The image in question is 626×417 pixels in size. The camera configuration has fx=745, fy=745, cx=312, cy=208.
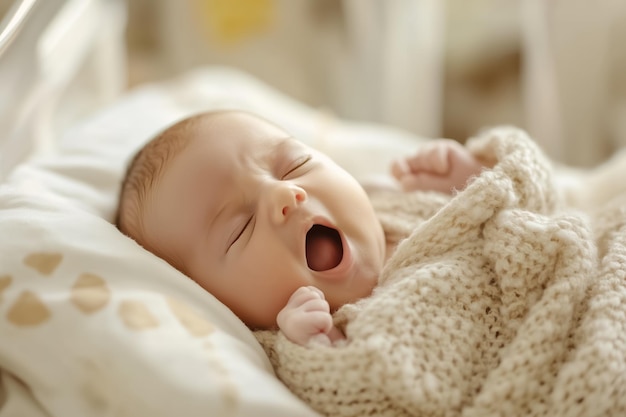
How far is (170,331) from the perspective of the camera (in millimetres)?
803

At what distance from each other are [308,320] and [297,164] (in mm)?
258

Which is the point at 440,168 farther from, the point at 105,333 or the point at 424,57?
the point at 424,57

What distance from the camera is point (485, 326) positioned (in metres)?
0.86

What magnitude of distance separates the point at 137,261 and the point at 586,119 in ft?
6.32

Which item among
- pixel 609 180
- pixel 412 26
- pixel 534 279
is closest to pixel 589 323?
pixel 534 279

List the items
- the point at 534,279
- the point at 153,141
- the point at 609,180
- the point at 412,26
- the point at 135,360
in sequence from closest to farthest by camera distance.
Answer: the point at 135,360 < the point at 534,279 < the point at 153,141 < the point at 609,180 < the point at 412,26

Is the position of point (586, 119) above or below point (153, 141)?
below

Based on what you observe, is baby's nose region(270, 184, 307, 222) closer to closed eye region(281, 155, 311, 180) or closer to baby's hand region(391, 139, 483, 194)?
closed eye region(281, 155, 311, 180)

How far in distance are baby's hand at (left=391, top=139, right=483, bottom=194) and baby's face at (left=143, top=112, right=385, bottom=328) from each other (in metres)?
0.21

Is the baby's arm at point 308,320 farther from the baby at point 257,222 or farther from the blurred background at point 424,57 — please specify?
the blurred background at point 424,57

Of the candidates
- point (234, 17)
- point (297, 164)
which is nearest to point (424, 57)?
point (234, 17)

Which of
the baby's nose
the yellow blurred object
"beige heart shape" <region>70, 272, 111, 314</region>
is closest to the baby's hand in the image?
the baby's nose

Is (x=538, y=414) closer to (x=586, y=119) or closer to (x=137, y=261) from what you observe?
(x=137, y=261)

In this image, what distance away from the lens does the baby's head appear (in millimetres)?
913
